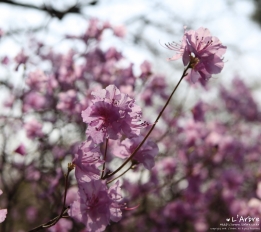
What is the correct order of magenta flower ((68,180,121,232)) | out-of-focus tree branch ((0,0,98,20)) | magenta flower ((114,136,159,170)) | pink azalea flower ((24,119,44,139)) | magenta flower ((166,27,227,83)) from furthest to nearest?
pink azalea flower ((24,119,44,139)) → out-of-focus tree branch ((0,0,98,20)) → magenta flower ((114,136,159,170)) → magenta flower ((166,27,227,83)) → magenta flower ((68,180,121,232))

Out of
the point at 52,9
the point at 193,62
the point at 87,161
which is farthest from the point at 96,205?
the point at 52,9

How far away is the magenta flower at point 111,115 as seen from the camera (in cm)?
161

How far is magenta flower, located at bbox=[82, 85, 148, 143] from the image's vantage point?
1.61m

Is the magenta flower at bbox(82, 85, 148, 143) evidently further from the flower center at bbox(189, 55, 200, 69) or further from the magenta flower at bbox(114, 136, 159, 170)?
the flower center at bbox(189, 55, 200, 69)

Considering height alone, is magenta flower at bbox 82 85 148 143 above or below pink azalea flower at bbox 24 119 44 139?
above

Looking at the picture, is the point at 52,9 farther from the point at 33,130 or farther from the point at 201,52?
the point at 201,52

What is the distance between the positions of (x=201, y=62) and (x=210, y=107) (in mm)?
8319

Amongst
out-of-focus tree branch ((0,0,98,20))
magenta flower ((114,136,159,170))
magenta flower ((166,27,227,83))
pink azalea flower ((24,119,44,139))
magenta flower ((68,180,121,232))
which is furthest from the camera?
pink azalea flower ((24,119,44,139))

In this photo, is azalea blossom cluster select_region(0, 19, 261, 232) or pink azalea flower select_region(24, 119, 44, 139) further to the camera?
pink azalea flower select_region(24, 119, 44, 139)

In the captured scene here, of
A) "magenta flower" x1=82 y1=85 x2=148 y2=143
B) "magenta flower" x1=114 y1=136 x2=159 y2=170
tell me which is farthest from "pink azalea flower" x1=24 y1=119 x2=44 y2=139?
"magenta flower" x1=82 y1=85 x2=148 y2=143

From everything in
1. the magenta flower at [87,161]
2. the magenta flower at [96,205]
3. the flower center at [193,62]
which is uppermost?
the flower center at [193,62]

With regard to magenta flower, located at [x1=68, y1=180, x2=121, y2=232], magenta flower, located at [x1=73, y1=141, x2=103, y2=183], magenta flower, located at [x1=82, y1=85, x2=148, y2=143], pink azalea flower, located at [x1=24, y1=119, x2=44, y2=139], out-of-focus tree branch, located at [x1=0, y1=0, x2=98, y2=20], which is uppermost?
magenta flower, located at [x1=82, y1=85, x2=148, y2=143]

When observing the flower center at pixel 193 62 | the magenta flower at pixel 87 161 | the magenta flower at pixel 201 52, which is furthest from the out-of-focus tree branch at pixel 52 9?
the magenta flower at pixel 87 161

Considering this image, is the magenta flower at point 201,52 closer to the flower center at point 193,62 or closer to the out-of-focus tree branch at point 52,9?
the flower center at point 193,62
